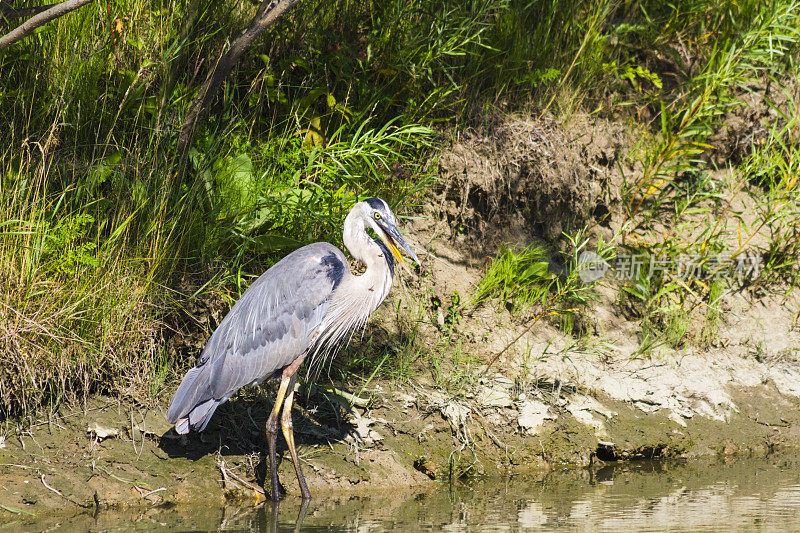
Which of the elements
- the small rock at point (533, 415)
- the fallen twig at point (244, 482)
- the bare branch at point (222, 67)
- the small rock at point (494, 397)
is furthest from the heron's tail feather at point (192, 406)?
the small rock at point (533, 415)

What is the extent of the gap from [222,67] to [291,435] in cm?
217

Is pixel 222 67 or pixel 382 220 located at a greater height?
pixel 222 67

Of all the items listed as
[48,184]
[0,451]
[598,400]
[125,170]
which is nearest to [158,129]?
[125,170]

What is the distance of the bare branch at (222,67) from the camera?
4559mm

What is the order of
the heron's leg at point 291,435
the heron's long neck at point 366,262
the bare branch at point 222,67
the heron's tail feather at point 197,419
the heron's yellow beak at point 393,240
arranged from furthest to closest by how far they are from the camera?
1. the bare branch at point 222,67
2. the heron's long neck at point 366,262
3. the heron's yellow beak at point 393,240
4. the heron's leg at point 291,435
5. the heron's tail feather at point 197,419

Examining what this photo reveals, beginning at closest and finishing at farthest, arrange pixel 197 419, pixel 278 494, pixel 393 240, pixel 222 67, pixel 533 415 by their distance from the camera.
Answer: pixel 197 419
pixel 278 494
pixel 393 240
pixel 222 67
pixel 533 415

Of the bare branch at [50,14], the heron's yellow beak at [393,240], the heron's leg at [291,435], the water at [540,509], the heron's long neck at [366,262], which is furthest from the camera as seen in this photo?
the heron's long neck at [366,262]

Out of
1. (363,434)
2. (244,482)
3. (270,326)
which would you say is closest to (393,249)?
(270,326)

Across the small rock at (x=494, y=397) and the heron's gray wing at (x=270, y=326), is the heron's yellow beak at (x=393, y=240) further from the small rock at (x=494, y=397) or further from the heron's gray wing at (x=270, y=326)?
the small rock at (x=494, y=397)

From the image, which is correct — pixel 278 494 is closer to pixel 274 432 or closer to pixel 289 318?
pixel 274 432

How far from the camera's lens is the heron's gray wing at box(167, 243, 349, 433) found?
4.17 m

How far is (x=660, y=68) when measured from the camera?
23.1 ft

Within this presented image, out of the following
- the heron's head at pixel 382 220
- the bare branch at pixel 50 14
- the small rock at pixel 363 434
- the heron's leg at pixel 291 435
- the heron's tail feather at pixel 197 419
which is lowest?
the small rock at pixel 363 434

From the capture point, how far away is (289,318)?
4.29 m
